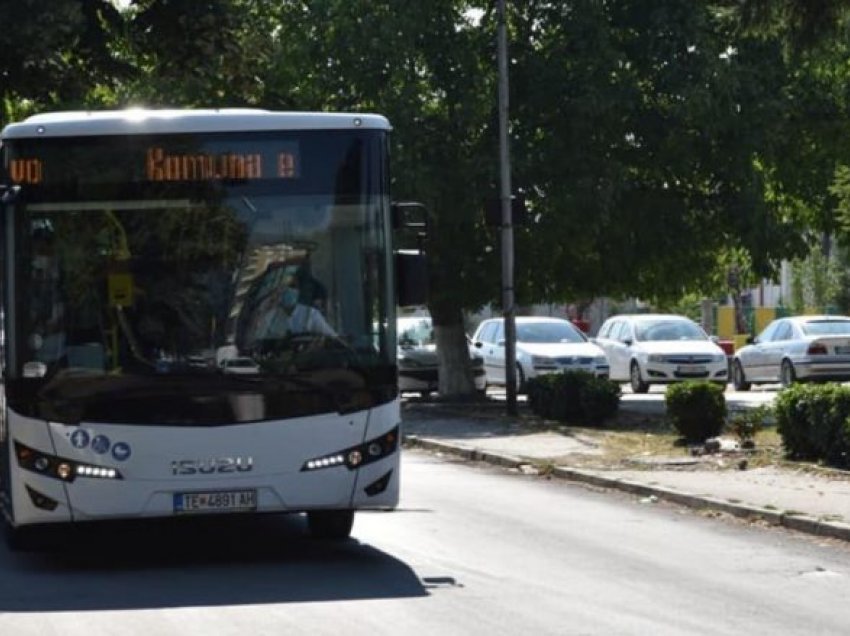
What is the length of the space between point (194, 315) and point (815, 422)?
8.64 meters

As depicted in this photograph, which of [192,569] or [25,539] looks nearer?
[192,569]

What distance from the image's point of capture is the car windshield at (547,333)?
38.8m

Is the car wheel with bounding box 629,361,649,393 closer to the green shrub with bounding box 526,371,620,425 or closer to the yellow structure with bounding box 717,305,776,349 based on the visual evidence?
the green shrub with bounding box 526,371,620,425

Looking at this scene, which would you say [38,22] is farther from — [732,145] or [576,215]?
[732,145]

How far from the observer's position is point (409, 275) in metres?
13.3

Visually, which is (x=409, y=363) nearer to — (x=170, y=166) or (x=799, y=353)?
(x=799, y=353)

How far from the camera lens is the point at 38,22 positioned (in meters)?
19.5

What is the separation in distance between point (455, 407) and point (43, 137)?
21.3m

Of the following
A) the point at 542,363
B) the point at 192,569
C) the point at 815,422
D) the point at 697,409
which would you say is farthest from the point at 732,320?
the point at 192,569

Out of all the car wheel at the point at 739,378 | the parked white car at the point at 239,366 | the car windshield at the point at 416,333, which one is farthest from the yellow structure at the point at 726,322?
the parked white car at the point at 239,366

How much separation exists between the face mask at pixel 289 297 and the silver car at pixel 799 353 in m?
25.2

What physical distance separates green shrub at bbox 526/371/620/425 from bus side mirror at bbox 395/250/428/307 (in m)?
14.5

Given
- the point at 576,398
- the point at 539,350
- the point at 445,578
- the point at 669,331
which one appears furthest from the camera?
the point at 669,331

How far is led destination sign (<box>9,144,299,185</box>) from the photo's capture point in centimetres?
1297
